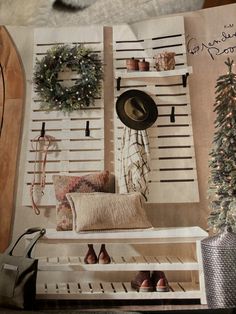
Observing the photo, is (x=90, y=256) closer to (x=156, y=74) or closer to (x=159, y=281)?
(x=159, y=281)

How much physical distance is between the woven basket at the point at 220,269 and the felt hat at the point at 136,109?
0.57 metres

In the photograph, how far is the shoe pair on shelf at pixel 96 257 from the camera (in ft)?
4.41

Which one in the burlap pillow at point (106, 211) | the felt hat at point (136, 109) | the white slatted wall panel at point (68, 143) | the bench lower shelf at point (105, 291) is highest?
the felt hat at point (136, 109)

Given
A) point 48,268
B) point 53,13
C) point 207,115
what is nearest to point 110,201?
point 48,268

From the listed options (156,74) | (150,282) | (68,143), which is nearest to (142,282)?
(150,282)

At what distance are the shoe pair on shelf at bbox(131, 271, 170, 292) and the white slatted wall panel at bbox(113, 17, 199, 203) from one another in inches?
11.8

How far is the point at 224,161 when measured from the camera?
4.41 feet

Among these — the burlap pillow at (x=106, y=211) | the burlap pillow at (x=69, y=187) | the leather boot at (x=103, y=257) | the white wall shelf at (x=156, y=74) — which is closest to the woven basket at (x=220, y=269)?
the burlap pillow at (x=106, y=211)

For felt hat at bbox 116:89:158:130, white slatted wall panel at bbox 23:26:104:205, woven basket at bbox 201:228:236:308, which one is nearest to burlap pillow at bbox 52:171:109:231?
white slatted wall panel at bbox 23:26:104:205

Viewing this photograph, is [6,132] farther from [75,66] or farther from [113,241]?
[113,241]

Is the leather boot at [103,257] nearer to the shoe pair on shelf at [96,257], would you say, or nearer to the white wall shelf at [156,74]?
the shoe pair on shelf at [96,257]

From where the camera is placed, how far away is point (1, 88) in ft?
5.09

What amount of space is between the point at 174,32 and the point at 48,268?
120 centimetres

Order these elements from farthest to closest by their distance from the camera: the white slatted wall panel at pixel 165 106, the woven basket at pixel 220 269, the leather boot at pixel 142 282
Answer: the white slatted wall panel at pixel 165 106 → the leather boot at pixel 142 282 → the woven basket at pixel 220 269
